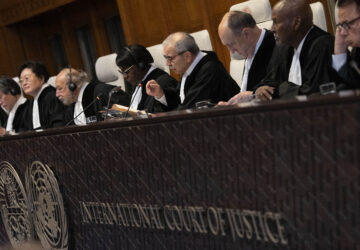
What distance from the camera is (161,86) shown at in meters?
4.86

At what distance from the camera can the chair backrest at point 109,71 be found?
5.89 meters

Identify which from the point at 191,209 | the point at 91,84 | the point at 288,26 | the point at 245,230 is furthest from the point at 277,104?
the point at 91,84

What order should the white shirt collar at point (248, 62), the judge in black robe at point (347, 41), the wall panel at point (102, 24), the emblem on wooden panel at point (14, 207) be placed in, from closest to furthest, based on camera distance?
1. the judge in black robe at point (347, 41)
2. the emblem on wooden panel at point (14, 207)
3. the white shirt collar at point (248, 62)
4. the wall panel at point (102, 24)

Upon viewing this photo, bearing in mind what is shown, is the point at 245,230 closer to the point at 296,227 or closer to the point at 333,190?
the point at 296,227

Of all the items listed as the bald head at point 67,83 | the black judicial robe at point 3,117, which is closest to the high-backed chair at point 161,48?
the bald head at point 67,83

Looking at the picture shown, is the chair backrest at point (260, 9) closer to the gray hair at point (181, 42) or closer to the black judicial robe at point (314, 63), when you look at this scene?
the gray hair at point (181, 42)

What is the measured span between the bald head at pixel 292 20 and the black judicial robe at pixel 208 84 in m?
0.94

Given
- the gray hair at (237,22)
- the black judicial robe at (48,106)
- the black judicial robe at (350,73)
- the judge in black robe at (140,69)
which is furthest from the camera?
the black judicial robe at (48,106)

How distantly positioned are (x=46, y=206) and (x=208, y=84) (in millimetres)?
1455

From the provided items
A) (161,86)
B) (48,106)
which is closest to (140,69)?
(161,86)

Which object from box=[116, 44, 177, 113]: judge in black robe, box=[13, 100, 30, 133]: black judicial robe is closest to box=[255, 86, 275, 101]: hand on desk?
box=[116, 44, 177, 113]: judge in black robe

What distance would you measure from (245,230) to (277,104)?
1.64ft

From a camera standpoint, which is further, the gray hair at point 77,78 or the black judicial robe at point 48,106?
the black judicial robe at point 48,106

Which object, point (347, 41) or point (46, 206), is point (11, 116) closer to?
point (46, 206)
